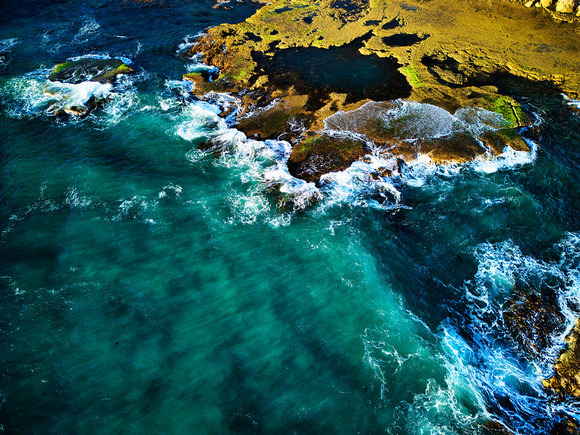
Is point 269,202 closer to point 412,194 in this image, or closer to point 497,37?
point 412,194

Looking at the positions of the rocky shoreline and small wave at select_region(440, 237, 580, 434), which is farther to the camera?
the rocky shoreline

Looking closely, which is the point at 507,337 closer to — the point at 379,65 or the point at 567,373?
the point at 567,373

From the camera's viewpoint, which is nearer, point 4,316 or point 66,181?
point 4,316

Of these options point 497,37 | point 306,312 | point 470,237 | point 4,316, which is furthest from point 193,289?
point 497,37

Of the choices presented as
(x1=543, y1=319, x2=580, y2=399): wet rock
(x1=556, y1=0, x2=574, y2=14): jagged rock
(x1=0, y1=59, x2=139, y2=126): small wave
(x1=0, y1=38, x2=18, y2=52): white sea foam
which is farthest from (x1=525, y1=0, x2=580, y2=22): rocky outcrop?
(x1=0, y1=38, x2=18, y2=52): white sea foam

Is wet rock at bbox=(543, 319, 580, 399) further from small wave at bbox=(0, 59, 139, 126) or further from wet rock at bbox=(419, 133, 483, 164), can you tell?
small wave at bbox=(0, 59, 139, 126)

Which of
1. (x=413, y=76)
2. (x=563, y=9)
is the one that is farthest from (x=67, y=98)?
(x=563, y=9)

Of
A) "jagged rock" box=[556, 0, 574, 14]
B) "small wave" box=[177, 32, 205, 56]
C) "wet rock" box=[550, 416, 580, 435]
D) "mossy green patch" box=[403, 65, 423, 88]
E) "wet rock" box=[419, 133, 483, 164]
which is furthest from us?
"jagged rock" box=[556, 0, 574, 14]
